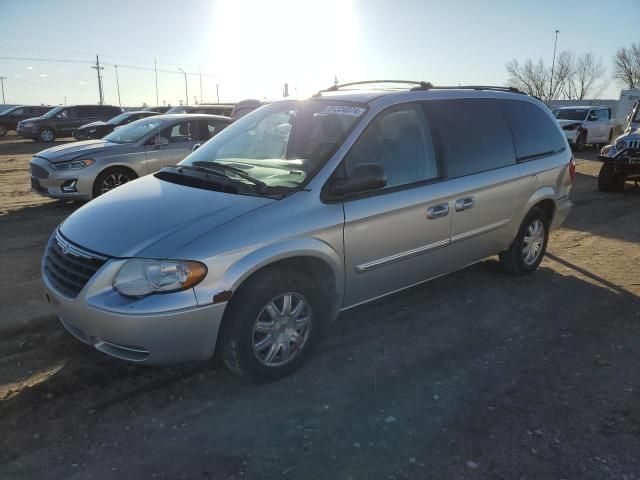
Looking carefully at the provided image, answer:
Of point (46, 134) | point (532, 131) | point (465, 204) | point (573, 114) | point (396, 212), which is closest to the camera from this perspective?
point (396, 212)

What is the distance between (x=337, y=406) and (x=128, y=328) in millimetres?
1288

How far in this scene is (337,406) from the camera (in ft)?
10.00

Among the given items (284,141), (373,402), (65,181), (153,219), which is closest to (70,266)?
(153,219)

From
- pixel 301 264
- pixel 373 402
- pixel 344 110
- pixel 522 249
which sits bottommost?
pixel 373 402

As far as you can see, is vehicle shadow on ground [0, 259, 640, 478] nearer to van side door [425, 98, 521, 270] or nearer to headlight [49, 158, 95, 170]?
van side door [425, 98, 521, 270]

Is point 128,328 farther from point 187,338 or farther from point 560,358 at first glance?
point 560,358

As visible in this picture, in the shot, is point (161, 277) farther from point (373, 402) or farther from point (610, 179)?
point (610, 179)

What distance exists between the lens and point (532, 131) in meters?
5.01

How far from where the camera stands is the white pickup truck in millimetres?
20141

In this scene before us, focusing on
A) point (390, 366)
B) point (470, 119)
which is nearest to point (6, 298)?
point (390, 366)

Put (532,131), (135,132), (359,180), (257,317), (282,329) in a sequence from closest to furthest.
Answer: (257,317) → (282,329) → (359,180) → (532,131) → (135,132)

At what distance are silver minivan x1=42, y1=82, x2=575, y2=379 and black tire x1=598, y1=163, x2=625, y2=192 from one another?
693 cm

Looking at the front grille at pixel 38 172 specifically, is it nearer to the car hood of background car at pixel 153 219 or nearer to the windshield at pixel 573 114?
the car hood of background car at pixel 153 219

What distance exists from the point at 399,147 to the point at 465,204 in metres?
0.80
